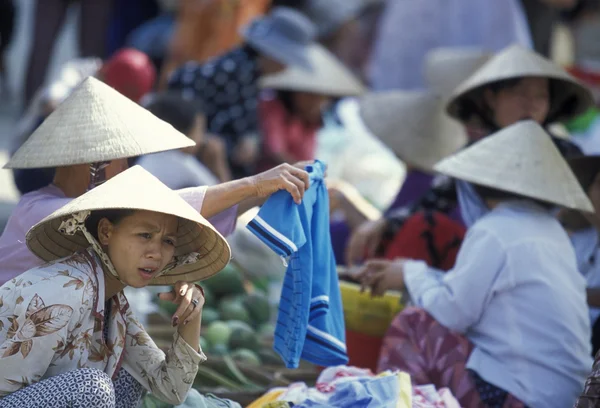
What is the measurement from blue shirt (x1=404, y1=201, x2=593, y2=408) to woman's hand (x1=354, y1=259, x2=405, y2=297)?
0.83 feet

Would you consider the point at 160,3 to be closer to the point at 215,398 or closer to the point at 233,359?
A: the point at 233,359

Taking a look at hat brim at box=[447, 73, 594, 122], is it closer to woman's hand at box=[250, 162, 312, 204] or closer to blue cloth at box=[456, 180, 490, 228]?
blue cloth at box=[456, 180, 490, 228]

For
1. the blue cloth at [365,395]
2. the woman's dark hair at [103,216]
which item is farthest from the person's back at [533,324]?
the woman's dark hair at [103,216]

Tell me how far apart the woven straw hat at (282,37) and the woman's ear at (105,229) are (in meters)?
3.62

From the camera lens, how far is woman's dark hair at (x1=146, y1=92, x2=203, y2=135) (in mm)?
5207

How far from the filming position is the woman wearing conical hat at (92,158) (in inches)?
121

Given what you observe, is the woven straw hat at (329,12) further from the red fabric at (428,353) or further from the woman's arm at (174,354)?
the woman's arm at (174,354)

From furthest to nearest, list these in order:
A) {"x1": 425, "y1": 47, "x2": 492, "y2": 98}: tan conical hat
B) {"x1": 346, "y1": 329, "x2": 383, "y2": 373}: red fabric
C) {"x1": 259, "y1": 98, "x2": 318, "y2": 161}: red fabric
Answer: {"x1": 259, "y1": 98, "x2": 318, "y2": 161}: red fabric
{"x1": 425, "y1": 47, "x2": 492, "y2": 98}: tan conical hat
{"x1": 346, "y1": 329, "x2": 383, "y2": 373}: red fabric

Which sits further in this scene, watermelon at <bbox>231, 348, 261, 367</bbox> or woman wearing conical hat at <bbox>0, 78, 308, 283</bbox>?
watermelon at <bbox>231, 348, 261, 367</bbox>

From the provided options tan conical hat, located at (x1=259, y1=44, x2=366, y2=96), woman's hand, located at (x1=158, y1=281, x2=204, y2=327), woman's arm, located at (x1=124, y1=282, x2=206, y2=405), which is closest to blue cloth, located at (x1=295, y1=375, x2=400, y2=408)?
woman's arm, located at (x1=124, y1=282, x2=206, y2=405)

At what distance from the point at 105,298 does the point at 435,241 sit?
1.79m

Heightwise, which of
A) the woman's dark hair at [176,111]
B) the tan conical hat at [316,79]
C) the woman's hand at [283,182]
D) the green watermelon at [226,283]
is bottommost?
the green watermelon at [226,283]

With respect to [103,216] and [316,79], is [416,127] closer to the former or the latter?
[316,79]

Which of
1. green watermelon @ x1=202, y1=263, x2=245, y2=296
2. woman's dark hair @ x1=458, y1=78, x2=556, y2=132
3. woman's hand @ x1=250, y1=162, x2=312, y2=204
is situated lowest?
green watermelon @ x1=202, y1=263, x2=245, y2=296
